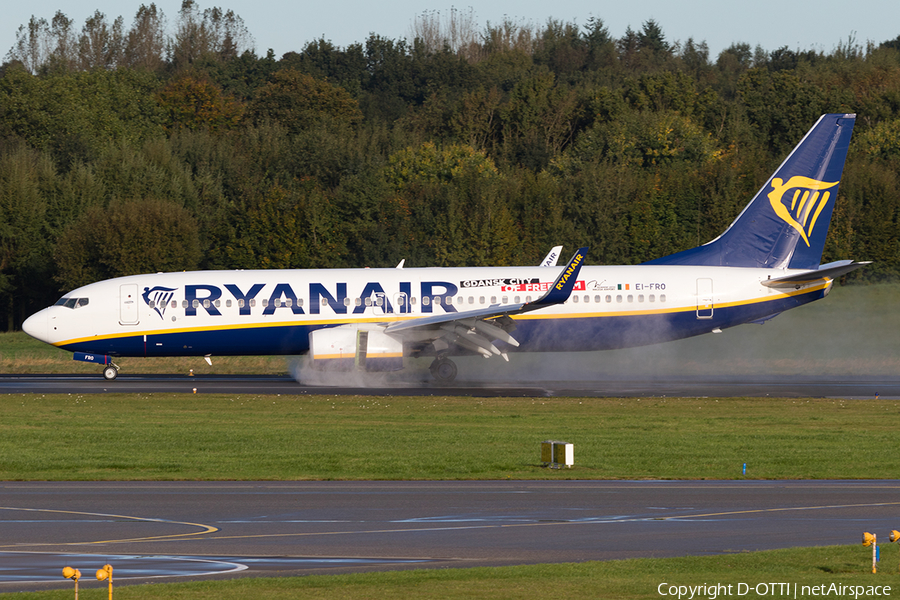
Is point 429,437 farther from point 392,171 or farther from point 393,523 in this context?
point 392,171

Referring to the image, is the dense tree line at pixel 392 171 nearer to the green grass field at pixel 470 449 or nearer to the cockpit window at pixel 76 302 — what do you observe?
the cockpit window at pixel 76 302

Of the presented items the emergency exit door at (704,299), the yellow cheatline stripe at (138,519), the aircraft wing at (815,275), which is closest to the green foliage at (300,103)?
the emergency exit door at (704,299)

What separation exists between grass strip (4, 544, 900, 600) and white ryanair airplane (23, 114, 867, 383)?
2465 centimetres

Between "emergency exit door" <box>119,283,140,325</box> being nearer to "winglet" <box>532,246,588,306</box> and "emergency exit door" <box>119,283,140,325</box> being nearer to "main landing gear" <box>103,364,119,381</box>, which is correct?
"main landing gear" <box>103,364,119,381</box>

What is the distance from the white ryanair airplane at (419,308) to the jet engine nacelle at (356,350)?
0.40 meters

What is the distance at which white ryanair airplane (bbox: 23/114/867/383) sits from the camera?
3791 centimetres

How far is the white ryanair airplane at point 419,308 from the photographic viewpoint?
3791 centimetres

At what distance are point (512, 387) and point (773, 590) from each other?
26.0 m

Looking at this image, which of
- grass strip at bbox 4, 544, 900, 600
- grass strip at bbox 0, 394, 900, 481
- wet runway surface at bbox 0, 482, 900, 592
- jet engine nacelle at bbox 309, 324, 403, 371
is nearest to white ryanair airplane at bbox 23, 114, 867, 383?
jet engine nacelle at bbox 309, 324, 403, 371

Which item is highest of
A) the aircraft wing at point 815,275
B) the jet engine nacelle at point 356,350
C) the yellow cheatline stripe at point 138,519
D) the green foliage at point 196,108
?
the green foliage at point 196,108

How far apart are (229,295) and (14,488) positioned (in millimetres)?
19811

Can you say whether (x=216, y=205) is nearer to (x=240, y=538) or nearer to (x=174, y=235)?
(x=174, y=235)

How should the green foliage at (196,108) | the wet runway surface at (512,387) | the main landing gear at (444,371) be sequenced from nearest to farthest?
the wet runway surface at (512,387), the main landing gear at (444,371), the green foliage at (196,108)

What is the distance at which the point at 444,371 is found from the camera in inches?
1513
